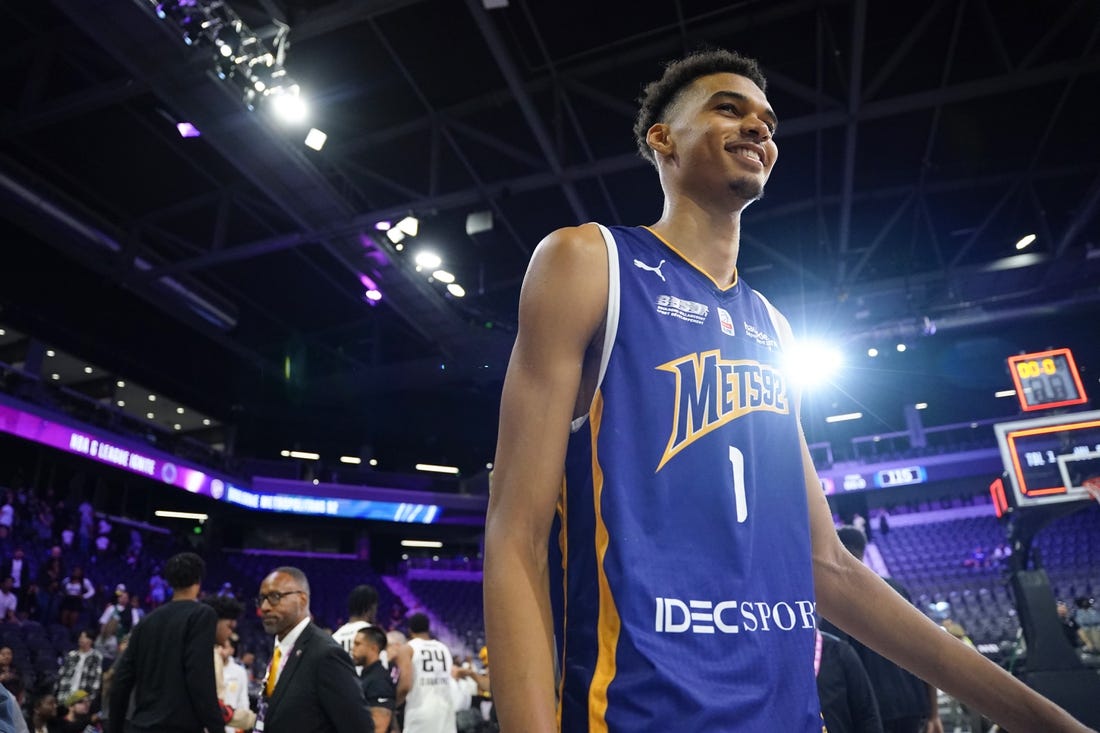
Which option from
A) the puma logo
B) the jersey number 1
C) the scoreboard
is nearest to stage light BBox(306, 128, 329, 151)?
the scoreboard

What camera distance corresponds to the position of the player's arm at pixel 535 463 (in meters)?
0.91

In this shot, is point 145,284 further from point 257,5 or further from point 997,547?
point 997,547

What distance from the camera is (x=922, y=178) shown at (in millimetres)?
12047

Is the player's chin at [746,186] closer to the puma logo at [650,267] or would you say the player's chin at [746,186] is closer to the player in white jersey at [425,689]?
the puma logo at [650,267]

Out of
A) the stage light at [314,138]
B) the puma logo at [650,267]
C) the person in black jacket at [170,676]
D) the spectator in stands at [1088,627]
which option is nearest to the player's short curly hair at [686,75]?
the puma logo at [650,267]

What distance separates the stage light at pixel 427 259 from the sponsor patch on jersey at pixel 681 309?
1157cm

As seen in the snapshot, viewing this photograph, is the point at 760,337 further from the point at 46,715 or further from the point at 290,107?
the point at 290,107

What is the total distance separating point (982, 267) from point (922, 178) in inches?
94.9

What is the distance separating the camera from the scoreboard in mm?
6723

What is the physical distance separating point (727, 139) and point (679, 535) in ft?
2.42

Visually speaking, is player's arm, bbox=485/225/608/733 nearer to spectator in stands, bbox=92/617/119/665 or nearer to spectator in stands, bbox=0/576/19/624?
spectator in stands, bbox=92/617/119/665

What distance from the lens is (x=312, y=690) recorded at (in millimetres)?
3869

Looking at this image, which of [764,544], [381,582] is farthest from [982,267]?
[381,582]

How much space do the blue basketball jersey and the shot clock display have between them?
787 centimetres
